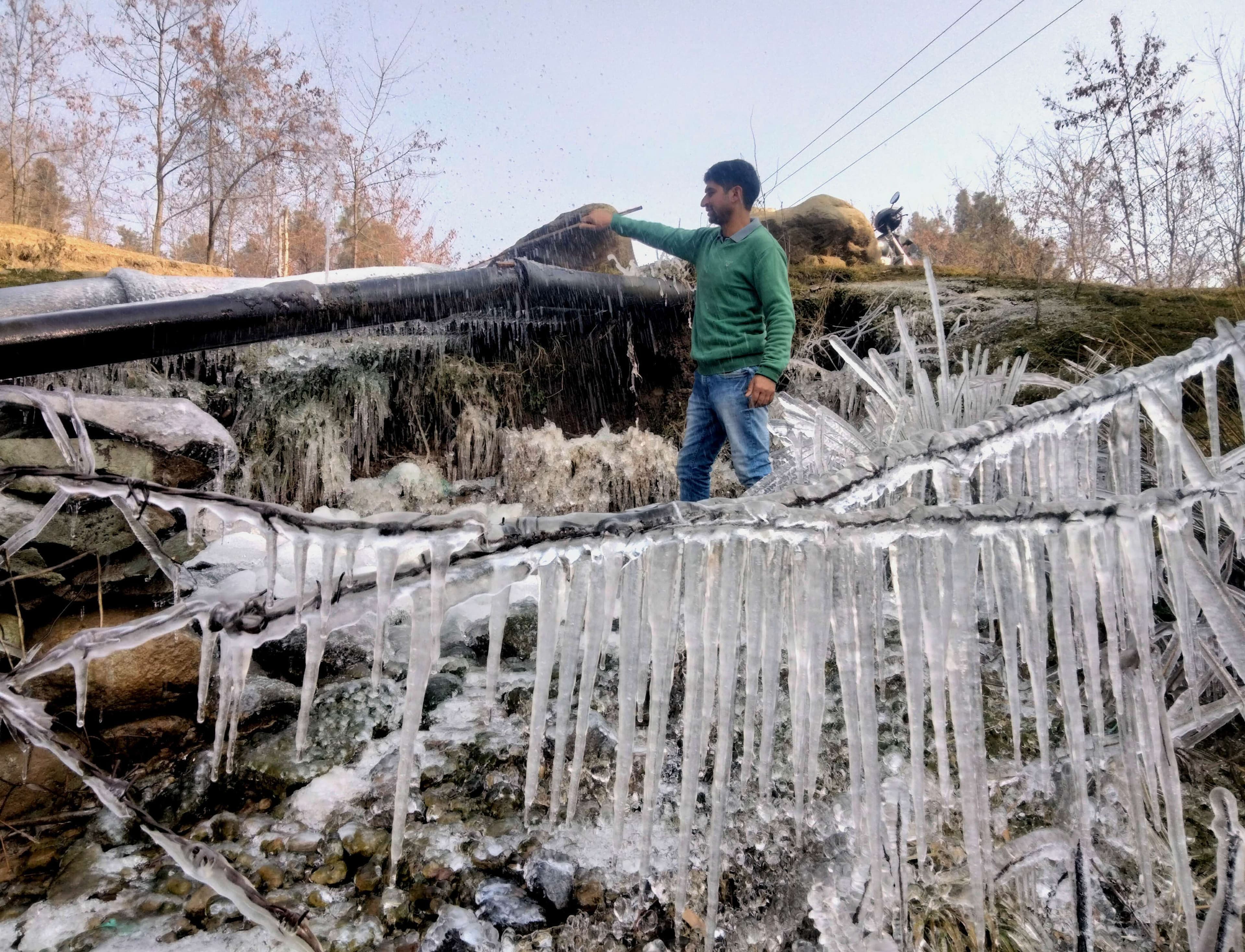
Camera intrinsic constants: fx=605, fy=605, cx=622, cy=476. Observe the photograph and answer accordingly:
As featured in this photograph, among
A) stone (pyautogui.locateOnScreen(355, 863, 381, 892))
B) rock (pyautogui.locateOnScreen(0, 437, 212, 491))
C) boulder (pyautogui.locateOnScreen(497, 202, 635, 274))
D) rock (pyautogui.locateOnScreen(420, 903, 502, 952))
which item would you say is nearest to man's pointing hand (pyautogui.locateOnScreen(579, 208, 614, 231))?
boulder (pyautogui.locateOnScreen(497, 202, 635, 274))

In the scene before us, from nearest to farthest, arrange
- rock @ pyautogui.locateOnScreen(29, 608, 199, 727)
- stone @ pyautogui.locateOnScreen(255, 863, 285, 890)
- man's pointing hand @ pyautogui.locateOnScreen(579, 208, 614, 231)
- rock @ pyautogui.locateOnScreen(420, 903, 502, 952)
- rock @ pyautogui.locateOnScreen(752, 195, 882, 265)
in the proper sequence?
rock @ pyautogui.locateOnScreen(420, 903, 502, 952)
stone @ pyautogui.locateOnScreen(255, 863, 285, 890)
rock @ pyautogui.locateOnScreen(29, 608, 199, 727)
man's pointing hand @ pyautogui.locateOnScreen(579, 208, 614, 231)
rock @ pyautogui.locateOnScreen(752, 195, 882, 265)

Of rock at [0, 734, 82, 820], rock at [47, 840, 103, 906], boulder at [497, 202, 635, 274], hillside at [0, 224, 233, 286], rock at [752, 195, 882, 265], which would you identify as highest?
hillside at [0, 224, 233, 286]

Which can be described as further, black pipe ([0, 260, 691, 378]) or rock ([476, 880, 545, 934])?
black pipe ([0, 260, 691, 378])

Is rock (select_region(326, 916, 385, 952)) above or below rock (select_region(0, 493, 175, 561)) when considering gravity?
below

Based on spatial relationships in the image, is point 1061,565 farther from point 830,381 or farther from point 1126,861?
point 830,381

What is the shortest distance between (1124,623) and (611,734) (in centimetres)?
180

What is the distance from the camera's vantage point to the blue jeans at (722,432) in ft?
12.0

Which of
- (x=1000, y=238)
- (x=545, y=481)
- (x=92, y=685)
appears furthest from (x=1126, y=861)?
→ (x=1000, y=238)

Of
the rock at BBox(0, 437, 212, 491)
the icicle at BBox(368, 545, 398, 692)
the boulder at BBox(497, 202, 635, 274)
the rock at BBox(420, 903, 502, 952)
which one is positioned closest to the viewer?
the icicle at BBox(368, 545, 398, 692)

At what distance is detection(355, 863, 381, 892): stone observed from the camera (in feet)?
6.24

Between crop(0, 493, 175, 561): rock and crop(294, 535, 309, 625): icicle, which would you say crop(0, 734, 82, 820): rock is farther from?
crop(294, 535, 309, 625): icicle

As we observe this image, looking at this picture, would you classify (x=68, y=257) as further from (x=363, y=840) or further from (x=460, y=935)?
(x=460, y=935)

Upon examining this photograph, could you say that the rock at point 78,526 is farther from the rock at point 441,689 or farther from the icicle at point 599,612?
the icicle at point 599,612

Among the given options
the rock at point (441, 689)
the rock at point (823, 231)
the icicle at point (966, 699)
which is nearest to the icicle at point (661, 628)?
the icicle at point (966, 699)
